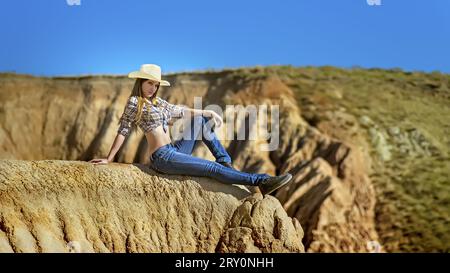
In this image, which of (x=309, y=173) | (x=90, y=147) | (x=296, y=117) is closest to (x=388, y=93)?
(x=296, y=117)

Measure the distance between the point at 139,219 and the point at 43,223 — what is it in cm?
127

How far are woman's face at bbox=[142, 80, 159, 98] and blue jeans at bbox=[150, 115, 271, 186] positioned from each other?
641mm

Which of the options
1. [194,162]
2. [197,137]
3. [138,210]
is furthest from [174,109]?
[138,210]

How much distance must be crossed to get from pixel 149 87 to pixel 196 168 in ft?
4.09

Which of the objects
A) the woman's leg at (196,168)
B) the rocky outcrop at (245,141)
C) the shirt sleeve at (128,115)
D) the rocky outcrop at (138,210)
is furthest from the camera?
the rocky outcrop at (245,141)

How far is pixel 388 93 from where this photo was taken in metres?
34.4

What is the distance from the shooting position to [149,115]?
1096 cm

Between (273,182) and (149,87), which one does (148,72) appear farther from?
(273,182)

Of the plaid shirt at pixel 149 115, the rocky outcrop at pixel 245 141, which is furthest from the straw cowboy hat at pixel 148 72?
the rocky outcrop at pixel 245 141

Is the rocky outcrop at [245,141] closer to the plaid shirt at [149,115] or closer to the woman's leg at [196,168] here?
the woman's leg at [196,168]

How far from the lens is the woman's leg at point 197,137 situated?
10969 millimetres

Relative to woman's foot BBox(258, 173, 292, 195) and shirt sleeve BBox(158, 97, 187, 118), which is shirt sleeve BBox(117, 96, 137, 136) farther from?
woman's foot BBox(258, 173, 292, 195)

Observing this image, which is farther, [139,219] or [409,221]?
[409,221]
